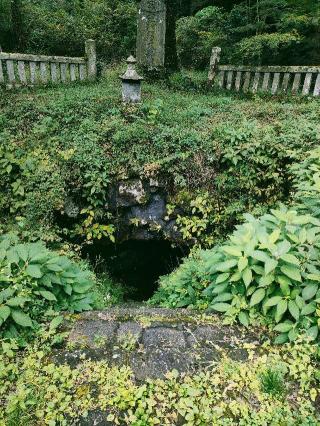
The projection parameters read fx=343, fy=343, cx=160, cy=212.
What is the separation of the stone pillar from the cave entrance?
568cm

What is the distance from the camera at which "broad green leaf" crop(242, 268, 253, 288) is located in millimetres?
3228

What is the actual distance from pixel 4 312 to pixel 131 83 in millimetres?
5792

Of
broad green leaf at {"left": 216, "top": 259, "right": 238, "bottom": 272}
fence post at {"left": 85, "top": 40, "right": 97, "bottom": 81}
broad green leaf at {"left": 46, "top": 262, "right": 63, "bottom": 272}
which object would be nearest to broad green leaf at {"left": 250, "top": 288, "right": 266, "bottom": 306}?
broad green leaf at {"left": 216, "top": 259, "right": 238, "bottom": 272}

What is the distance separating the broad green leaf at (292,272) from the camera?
3.08 m

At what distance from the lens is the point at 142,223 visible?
6586mm

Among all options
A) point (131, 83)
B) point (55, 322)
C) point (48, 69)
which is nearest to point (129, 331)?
point (55, 322)

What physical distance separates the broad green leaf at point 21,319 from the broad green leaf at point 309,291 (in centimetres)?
254

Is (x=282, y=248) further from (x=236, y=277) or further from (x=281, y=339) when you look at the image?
(x=281, y=339)

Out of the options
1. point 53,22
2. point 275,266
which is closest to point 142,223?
point 275,266

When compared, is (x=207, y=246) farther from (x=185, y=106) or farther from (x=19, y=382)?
(x=19, y=382)

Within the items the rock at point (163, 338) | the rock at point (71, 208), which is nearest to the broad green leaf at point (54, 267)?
the rock at point (163, 338)

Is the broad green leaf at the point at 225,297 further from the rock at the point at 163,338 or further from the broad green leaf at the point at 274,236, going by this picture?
the broad green leaf at the point at 274,236

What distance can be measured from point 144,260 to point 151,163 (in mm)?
2442

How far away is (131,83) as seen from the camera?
746 cm
